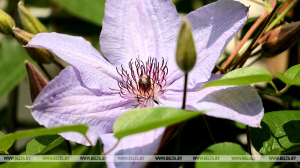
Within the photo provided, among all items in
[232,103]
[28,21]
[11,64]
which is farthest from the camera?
[11,64]

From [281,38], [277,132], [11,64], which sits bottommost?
[11,64]

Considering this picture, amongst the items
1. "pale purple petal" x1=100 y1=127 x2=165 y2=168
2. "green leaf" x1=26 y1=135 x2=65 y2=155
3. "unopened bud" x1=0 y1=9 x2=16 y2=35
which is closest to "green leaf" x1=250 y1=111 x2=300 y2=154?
"pale purple petal" x1=100 y1=127 x2=165 y2=168

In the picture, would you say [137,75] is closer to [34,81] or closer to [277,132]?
[34,81]

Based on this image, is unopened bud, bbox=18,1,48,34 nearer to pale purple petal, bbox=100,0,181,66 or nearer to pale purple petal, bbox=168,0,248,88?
pale purple petal, bbox=100,0,181,66

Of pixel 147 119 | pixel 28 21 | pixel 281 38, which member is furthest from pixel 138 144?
pixel 28 21

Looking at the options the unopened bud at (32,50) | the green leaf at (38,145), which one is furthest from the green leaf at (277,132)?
the unopened bud at (32,50)

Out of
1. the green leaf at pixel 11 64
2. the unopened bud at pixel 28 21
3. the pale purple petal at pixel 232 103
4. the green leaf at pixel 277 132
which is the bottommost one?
the green leaf at pixel 11 64

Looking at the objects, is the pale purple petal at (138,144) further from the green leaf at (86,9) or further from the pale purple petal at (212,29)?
the green leaf at (86,9)

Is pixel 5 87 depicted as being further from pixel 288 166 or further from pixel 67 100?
pixel 288 166
